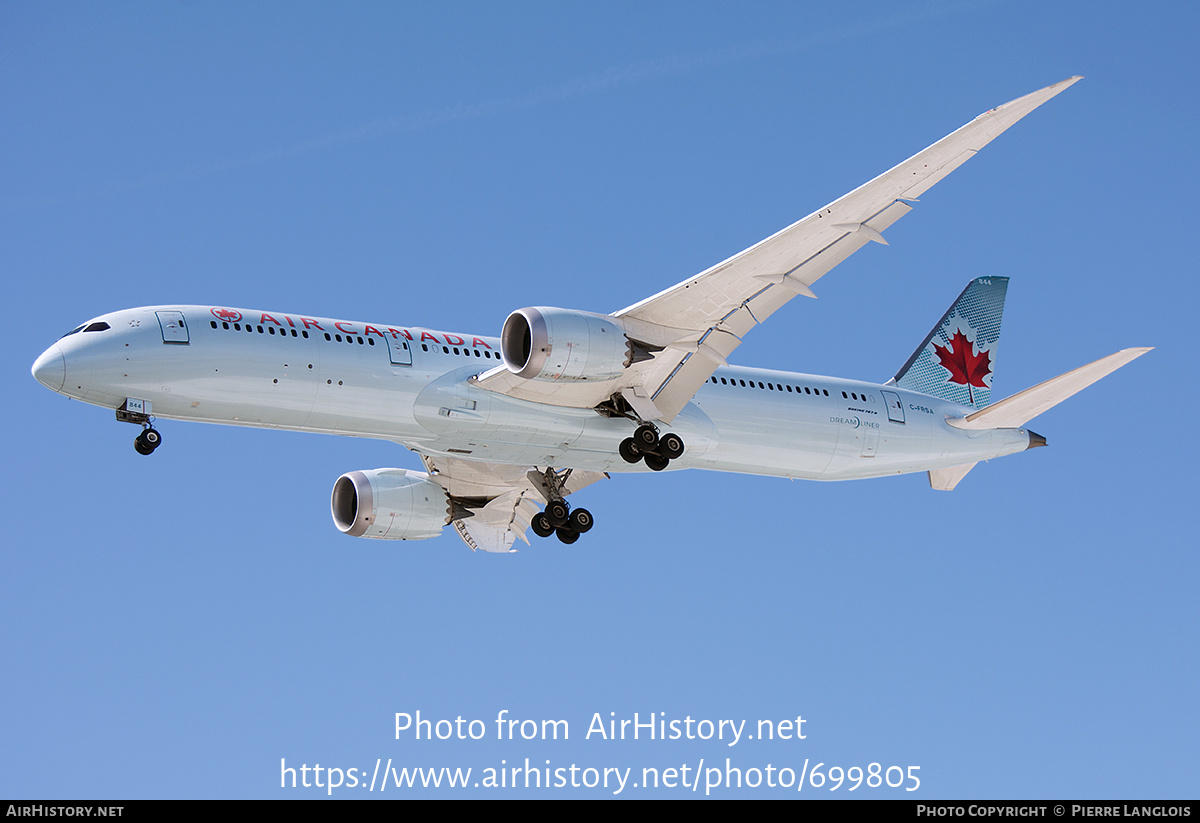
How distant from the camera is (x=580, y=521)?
32.4 m

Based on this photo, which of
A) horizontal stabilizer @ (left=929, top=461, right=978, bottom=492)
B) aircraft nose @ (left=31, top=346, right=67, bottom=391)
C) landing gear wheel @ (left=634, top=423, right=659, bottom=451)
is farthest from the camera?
horizontal stabilizer @ (left=929, top=461, right=978, bottom=492)

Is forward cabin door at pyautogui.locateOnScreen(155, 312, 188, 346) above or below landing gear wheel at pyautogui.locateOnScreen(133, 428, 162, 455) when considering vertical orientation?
above

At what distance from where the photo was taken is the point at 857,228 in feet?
84.6

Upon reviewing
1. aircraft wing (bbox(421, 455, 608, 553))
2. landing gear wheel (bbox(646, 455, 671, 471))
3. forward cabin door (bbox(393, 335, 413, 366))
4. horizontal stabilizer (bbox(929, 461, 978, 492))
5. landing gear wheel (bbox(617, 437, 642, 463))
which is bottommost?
landing gear wheel (bbox(646, 455, 671, 471))

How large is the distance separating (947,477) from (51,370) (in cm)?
2203

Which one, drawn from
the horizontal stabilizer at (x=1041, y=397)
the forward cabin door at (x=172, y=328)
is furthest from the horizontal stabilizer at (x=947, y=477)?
the forward cabin door at (x=172, y=328)

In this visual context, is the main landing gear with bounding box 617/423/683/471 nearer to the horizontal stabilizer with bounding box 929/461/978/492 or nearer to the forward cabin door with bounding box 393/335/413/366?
the forward cabin door with bounding box 393/335/413/366

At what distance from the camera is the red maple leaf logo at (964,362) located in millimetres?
36906

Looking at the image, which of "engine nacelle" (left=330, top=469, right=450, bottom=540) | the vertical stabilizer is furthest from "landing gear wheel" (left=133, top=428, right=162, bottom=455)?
the vertical stabilizer

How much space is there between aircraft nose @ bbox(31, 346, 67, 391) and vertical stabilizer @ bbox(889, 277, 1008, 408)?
20902 millimetres

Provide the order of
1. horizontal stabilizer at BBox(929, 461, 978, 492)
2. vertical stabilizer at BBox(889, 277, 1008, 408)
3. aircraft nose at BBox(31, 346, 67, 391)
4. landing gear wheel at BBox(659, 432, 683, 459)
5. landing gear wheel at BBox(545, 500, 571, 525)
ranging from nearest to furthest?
aircraft nose at BBox(31, 346, 67, 391) < landing gear wheel at BBox(659, 432, 683, 459) < landing gear wheel at BBox(545, 500, 571, 525) < horizontal stabilizer at BBox(929, 461, 978, 492) < vertical stabilizer at BBox(889, 277, 1008, 408)

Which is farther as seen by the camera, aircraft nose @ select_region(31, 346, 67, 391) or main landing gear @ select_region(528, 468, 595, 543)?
main landing gear @ select_region(528, 468, 595, 543)

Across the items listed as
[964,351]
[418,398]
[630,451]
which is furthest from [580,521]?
[964,351]

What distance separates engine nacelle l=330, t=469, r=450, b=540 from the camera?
34.3 meters
